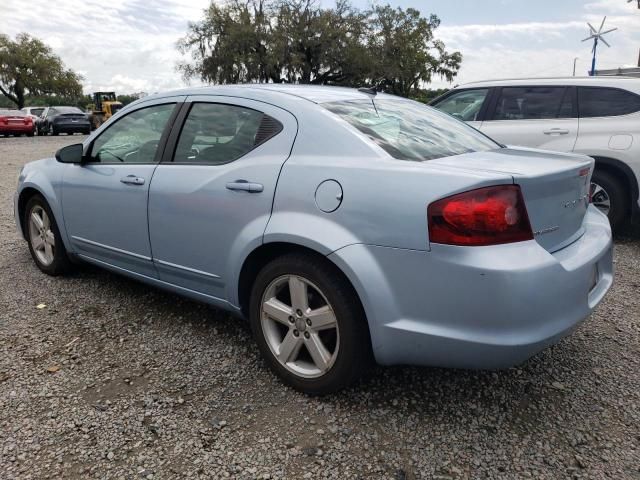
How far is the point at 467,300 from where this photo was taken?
202 cm

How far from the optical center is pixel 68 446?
221cm

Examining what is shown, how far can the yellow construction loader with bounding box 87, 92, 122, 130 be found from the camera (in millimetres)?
28925

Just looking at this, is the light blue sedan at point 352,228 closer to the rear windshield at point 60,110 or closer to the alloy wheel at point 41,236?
the alloy wheel at point 41,236

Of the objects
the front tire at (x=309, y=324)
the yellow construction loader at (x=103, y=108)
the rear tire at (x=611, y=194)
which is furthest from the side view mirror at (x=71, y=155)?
the yellow construction loader at (x=103, y=108)

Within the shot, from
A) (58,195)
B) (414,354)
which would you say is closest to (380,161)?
(414,354)

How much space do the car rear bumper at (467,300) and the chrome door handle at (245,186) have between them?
583 millimetres

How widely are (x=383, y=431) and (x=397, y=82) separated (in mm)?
49739

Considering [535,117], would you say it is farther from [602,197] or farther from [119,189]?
[119,189]

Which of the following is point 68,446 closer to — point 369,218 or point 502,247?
point 369,218

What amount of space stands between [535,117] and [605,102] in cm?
69

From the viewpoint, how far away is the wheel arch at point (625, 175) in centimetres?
511

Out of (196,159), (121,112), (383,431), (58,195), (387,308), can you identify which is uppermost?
(121,112)

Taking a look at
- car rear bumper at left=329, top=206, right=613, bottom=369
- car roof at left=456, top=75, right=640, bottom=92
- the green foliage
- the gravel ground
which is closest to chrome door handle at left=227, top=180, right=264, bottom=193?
car rear bumper at left=329, top=206, right=613, bottom=369

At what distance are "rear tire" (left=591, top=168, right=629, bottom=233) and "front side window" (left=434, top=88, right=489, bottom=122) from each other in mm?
1530
